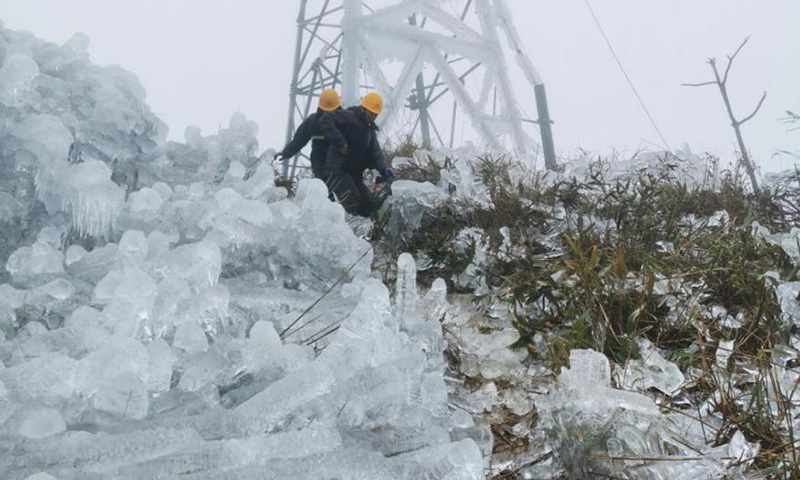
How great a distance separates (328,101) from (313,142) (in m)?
0.40

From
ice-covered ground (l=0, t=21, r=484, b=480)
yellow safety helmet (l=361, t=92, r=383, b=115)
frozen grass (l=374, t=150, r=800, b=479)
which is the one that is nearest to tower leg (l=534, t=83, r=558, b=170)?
yellow safety helmet (l=361, t=92, r=383, b=115)

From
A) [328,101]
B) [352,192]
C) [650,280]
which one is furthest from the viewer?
[328,101]

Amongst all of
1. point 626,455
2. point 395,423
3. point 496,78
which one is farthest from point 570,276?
point 496,78

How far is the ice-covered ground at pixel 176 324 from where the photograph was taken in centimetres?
129

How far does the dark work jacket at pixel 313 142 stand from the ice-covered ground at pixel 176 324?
225cm

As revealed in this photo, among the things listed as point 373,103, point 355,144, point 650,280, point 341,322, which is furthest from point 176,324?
point 373,103

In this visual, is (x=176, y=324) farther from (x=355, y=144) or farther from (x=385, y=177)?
(x=355, y=144)

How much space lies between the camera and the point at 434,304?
2488 millimetres

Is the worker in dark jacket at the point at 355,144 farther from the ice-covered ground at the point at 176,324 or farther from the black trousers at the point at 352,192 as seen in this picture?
the ice-covered ground at the point at 176,324

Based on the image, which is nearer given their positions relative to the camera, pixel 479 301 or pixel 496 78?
pixel 479 301

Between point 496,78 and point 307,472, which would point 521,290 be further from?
point 496,78

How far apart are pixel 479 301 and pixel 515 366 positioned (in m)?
0.62

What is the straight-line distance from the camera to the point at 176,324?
72.7 inches

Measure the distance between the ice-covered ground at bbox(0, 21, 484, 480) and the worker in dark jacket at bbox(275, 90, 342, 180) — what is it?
224 cm
